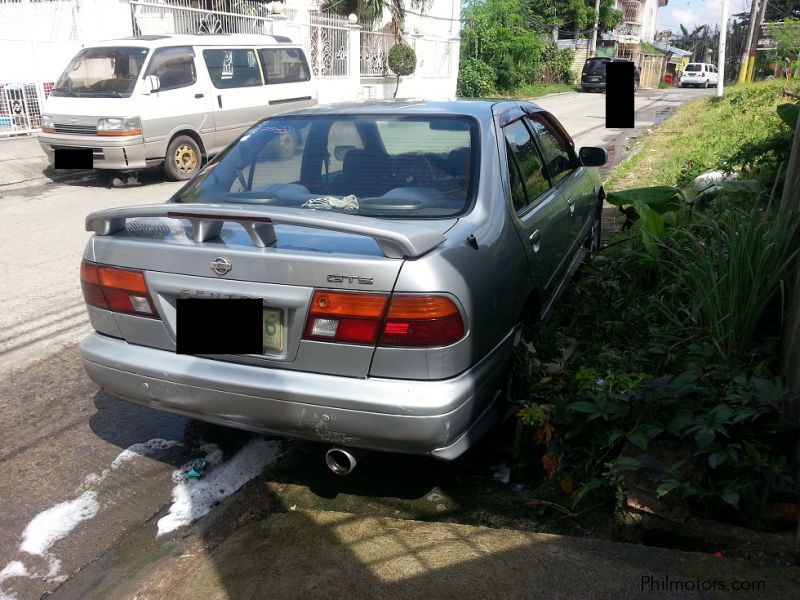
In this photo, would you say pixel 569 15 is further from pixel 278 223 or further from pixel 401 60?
pixel 278 223

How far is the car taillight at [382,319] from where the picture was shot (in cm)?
255

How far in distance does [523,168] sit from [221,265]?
188 cm

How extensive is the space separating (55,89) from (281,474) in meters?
9.62

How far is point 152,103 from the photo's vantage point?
34.4ft

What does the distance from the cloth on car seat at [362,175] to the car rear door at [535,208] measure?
0.63m

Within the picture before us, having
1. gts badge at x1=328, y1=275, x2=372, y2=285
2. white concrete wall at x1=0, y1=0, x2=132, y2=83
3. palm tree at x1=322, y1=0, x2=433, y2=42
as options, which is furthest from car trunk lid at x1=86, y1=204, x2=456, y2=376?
palm tree at x1=322, y1=0, x2=433, y2=42

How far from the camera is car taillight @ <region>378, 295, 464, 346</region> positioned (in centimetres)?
255

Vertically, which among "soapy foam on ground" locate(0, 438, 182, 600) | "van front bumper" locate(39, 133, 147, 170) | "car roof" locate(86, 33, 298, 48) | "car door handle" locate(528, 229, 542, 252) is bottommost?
"soapy foam on ground" locate(0, 438, 182, 600)

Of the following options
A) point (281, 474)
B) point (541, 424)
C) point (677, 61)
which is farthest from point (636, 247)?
point (677, 61)

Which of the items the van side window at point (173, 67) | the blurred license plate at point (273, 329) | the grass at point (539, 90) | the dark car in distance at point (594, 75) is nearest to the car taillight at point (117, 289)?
the blurred license plate at point (273, 329)

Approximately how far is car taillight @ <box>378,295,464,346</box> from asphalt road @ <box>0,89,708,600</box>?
1412 mm

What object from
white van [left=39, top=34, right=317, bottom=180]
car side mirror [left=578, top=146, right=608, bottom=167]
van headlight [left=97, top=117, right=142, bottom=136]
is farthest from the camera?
white van [left=39, top=34, right=317, bottom=180]

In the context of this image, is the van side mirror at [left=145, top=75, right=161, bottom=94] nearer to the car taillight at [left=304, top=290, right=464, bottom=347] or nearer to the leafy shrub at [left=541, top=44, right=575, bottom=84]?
the car taillight at [left=304, top=290, right=464, bottom=347]

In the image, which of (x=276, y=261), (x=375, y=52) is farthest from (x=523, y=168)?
(x=375, y=52)
